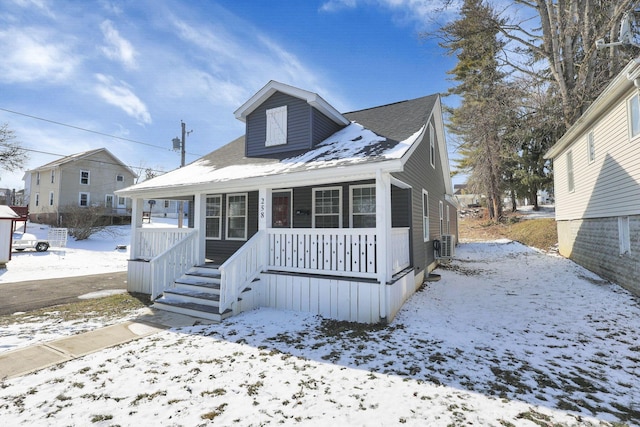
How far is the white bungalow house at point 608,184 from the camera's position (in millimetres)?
7344

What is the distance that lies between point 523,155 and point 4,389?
108 feet

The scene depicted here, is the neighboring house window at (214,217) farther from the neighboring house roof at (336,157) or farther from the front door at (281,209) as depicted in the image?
the front door at (281,209)

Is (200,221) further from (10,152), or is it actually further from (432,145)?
(10,152)

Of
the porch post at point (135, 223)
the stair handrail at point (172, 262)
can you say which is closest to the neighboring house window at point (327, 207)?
the stair handrail at point (172, 262)

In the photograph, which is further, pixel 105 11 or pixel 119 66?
pixel 119 66

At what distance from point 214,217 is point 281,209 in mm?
2738

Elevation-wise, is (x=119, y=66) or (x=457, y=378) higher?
(x=119, y=66)

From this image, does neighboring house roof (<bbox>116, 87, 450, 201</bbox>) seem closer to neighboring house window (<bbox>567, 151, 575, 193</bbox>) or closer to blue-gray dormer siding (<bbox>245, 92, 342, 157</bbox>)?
blue-gray dormer siding (<bbox>245, 92, 342, 157</bbox>)

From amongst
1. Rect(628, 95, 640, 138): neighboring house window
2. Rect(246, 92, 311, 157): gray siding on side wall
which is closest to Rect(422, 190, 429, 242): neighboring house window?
Rect(246, 92, 311, 157): gray siding on side wall

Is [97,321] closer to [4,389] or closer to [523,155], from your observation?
[4,389]

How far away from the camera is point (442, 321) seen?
5.74 metres

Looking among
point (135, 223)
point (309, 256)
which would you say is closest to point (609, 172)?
point (309, 256)

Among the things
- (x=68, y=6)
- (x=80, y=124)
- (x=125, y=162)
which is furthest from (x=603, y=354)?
(x=125, y=162)

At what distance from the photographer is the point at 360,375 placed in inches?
143
